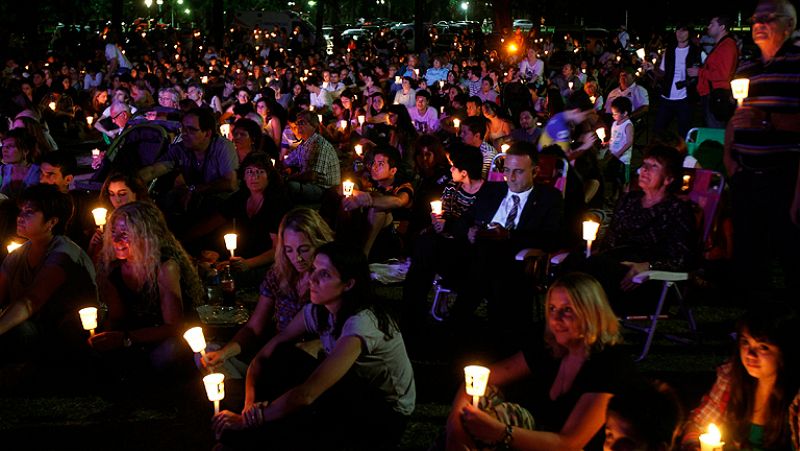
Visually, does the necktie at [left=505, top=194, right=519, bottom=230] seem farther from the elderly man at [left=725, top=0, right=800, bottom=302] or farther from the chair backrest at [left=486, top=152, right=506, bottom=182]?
the chair backrest at [left=486, top=152, right=506, bottom=182]

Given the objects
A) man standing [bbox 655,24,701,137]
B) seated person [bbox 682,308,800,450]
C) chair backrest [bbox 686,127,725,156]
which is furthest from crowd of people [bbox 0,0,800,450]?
man standing [bbox 655,24,701,137]

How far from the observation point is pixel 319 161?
34.1 feet

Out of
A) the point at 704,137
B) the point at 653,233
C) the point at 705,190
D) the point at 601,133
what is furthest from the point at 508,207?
the point at 601,133

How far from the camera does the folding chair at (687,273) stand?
225 inches

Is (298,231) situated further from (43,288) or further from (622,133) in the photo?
(622,133)

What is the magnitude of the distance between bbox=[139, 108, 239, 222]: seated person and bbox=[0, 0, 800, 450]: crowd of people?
0.07 feet

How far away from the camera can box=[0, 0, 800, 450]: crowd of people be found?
3.80 m

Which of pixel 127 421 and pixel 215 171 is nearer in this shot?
pixel 127 421

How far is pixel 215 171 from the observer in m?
9.26

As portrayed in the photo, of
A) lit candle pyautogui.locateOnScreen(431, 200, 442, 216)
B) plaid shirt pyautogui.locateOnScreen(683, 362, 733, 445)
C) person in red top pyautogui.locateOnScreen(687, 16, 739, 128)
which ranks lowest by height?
plaid shirt pyautogui.locateOnScreen(683, 362, 733, 445)

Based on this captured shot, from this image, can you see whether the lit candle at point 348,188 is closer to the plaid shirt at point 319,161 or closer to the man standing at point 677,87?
the plaid shirt at point 319,161

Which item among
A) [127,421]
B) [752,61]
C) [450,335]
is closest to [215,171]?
[450,335]

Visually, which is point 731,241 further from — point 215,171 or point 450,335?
point 215,171

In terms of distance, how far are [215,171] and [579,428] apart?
6.30 m
